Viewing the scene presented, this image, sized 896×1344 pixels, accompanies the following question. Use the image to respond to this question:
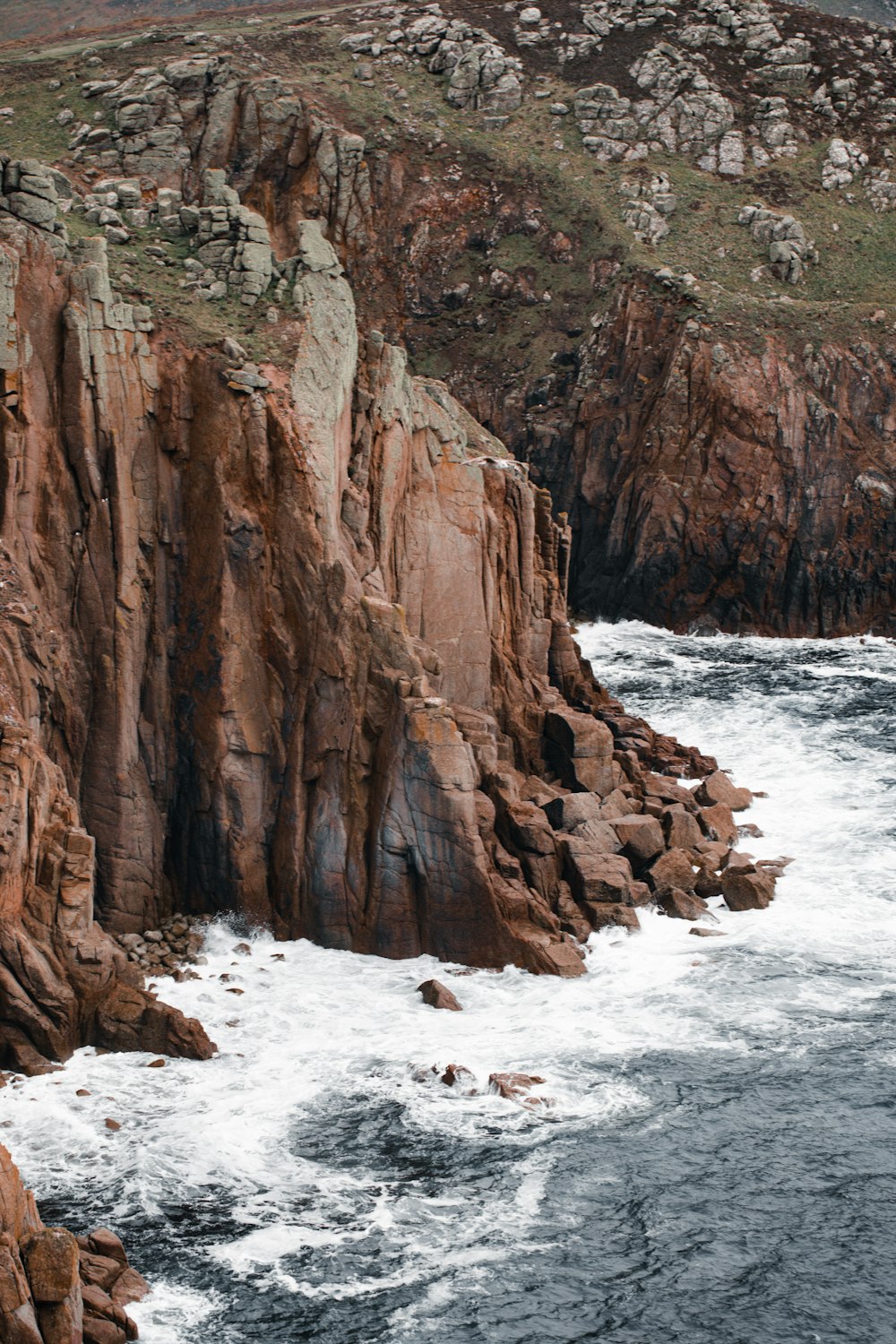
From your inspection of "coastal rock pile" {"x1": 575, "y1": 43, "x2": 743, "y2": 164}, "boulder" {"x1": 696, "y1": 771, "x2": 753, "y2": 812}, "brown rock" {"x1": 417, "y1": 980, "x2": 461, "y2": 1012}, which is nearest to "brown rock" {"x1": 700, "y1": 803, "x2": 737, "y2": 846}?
"boulder" {"x1": 696, "y1": 771, "x2": 753, "y2": 812}

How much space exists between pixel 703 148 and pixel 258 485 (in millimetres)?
71440

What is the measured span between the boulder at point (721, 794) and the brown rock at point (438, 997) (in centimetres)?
1694

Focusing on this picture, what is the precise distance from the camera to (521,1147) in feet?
97.8

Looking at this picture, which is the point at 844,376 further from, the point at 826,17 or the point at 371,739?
the point at 371,739

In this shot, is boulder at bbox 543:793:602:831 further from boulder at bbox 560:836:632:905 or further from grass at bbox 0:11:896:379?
grass at bbox 0:11:896:379

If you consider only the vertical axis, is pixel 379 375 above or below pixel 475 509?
above

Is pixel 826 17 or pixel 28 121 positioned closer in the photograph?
pixel 28 121

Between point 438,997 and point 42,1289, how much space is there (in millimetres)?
16031

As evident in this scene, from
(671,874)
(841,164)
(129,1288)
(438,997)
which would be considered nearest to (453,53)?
(841,164)

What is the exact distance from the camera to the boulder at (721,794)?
168ft

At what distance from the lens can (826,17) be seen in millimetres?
112812

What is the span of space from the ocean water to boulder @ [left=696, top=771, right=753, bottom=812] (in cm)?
748

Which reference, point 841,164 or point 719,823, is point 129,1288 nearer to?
point 719,823

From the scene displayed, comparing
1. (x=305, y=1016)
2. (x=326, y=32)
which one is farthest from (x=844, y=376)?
(x=305, y=1016)
